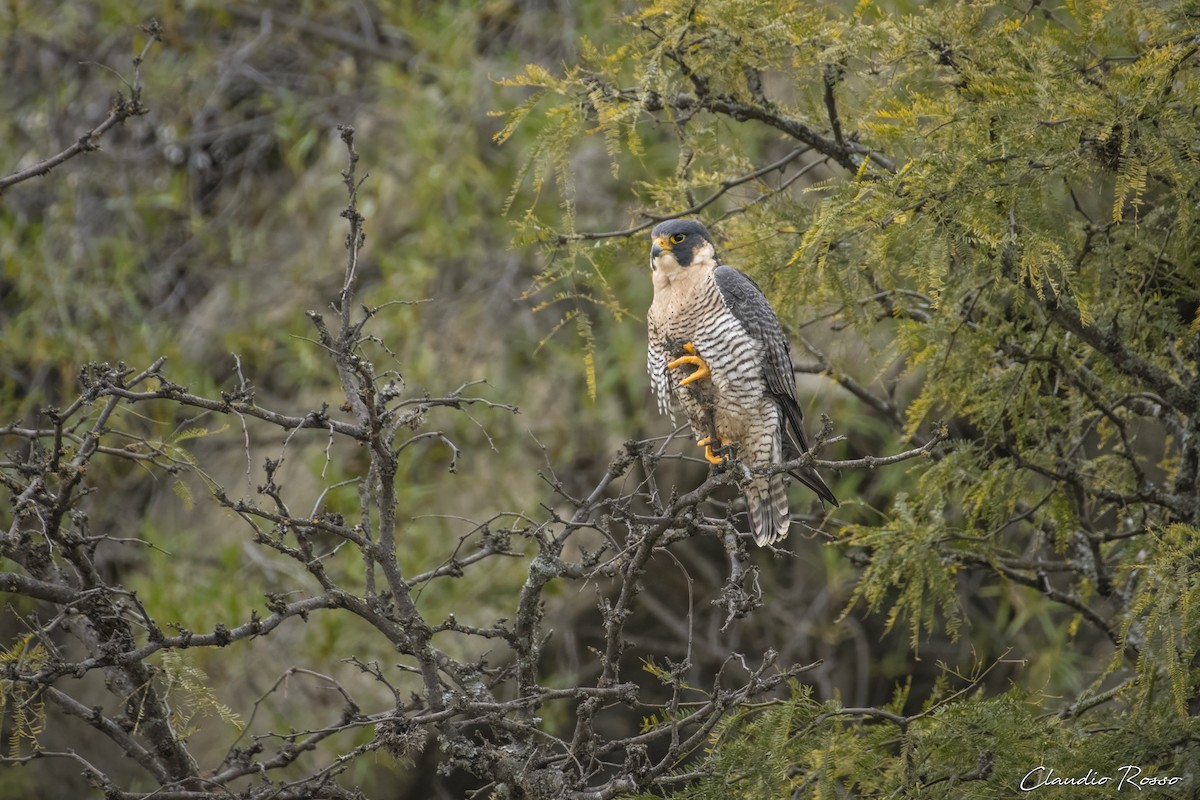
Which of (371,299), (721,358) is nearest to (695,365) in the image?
(721,358)

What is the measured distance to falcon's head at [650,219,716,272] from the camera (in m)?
4.00

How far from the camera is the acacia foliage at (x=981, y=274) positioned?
2791 mm

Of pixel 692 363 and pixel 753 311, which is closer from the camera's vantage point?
pixel 753 311

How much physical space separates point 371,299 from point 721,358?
3.81m

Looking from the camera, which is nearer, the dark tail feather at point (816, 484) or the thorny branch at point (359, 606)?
the thorny branch at point (359, 606)

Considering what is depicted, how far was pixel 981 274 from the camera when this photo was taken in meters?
3.29

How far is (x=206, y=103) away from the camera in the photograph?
7.90 metres

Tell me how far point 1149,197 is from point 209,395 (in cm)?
537
